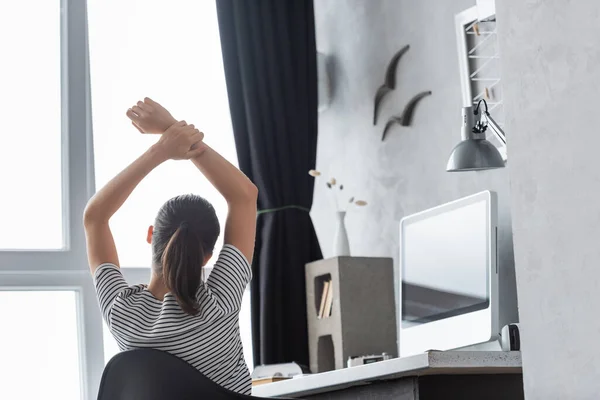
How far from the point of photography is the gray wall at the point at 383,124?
332 centimetres

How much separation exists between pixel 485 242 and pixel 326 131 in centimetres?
144

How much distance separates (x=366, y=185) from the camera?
3.70m

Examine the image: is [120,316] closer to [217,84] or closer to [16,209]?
[16,209]

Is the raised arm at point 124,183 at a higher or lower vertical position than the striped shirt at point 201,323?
higher

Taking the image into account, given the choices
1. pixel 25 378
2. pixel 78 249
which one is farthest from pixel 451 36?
pixel 25 378

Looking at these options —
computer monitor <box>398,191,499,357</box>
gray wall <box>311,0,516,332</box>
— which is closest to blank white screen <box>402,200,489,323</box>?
computer monitor <box>398,191,499,357</box>

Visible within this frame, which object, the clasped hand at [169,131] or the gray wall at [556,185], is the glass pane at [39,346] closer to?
the clasped hand at [169,131]

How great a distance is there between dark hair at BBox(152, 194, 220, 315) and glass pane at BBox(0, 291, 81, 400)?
1768mm

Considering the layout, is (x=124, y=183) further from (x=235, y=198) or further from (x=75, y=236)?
(x=75, y=236)

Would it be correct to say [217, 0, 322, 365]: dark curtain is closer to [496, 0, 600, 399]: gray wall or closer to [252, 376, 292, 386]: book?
[252, 376, 292, 386]: book

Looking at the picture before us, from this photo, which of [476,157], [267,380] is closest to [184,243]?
[476,157]

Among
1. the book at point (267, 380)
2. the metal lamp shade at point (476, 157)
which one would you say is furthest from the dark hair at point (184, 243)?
the book at point (267, 380)

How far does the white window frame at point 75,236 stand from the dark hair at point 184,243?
1.73 meters

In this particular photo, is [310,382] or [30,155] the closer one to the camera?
[310,382]
